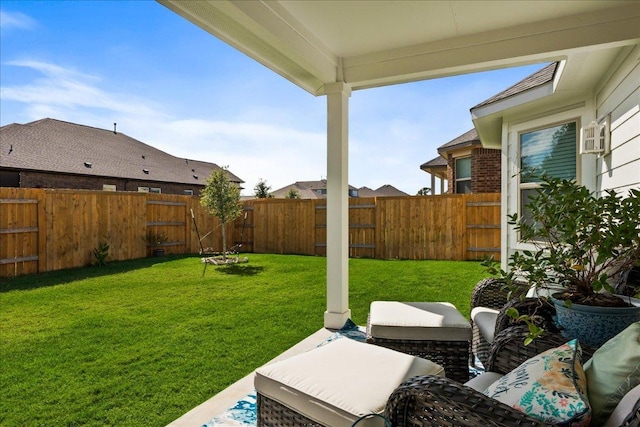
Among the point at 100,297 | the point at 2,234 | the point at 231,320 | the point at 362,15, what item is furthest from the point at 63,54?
the point at 362,15

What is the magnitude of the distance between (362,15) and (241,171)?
1966 cm

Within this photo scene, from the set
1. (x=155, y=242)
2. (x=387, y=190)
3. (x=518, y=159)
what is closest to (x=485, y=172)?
(x=518, y=159)

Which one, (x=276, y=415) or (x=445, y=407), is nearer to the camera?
(x=445, y=407)

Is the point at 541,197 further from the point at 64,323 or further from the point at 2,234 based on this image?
the point at 2,234

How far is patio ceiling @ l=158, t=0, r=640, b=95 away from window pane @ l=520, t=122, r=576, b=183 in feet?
4.58

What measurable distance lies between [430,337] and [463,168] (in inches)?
343

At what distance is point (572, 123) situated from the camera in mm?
3906

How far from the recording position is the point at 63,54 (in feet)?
34.3

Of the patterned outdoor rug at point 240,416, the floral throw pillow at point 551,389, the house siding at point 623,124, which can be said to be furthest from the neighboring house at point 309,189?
the floral throw pillow at point 551,389

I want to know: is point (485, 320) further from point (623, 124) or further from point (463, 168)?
point (463, 168)

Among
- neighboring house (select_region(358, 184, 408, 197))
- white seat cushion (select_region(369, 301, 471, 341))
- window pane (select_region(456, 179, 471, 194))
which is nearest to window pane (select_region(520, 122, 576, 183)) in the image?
white seat cushion (select_region(369, 301, 471, 341))

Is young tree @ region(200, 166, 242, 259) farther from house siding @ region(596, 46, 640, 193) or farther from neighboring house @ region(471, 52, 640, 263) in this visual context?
house siding @ region(596, 46, 640, 193)

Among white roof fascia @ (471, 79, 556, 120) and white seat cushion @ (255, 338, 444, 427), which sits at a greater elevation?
white roof fascia @ (471, 79, 556, 120)

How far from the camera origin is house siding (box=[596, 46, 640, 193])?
8.27 ft
